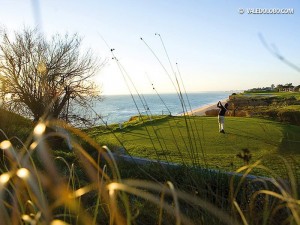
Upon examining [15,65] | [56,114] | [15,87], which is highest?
[15,65]

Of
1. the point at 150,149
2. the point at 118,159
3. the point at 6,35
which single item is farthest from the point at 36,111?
the point at 118,159

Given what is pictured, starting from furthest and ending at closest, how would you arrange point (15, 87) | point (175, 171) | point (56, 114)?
point (15, 87) < point (56, 114) < point (175, 171)

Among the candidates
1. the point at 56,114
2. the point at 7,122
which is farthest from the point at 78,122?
the point at 7,122

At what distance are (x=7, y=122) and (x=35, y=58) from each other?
36.4ft

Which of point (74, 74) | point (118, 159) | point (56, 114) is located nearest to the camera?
point (118, 159)

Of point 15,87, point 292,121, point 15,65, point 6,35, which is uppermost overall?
point 6,35

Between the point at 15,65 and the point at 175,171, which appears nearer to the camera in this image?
the point at 175,171

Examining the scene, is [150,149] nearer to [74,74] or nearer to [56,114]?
[56,114]

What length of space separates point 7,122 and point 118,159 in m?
3.11

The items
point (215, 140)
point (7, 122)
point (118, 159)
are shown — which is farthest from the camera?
point (215, 140)

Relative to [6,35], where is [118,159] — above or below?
below

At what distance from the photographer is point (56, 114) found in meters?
17.3

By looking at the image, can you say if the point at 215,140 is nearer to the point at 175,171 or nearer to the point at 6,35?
the point at 175,171

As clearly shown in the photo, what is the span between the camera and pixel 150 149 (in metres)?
11.4
